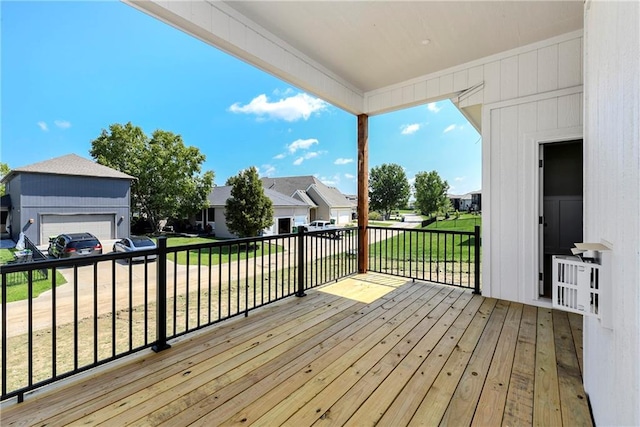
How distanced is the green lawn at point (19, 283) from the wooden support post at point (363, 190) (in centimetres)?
346

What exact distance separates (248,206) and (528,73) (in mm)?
9089

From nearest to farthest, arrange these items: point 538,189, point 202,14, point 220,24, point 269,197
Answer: point 202,14
point 220,24
point 538,189
point 269,197

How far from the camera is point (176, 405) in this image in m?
1.45

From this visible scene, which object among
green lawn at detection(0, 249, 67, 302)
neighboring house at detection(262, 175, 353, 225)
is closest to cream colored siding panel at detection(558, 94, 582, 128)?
green lawn at detection(0, 249, 67, 302)

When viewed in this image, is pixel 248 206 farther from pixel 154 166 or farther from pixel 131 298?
pixel 131 298

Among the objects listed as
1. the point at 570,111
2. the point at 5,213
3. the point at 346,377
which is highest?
the point at 570,111

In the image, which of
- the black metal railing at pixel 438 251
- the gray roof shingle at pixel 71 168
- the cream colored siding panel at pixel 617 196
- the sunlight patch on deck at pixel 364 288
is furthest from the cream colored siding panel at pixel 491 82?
the gray roof shingle at pixel 71 168

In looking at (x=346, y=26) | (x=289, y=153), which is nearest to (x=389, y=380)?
(x=346, y=26)

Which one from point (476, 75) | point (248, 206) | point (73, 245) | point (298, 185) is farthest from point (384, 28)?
point (298, 185)

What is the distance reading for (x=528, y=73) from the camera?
3051mm

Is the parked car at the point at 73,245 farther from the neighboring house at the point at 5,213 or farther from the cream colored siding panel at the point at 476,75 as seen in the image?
the cream colored siding panel at the point at 476,75

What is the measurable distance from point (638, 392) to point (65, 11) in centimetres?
503

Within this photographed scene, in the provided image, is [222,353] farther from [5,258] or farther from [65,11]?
[65,11]

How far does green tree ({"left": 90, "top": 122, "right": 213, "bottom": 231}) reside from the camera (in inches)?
144
